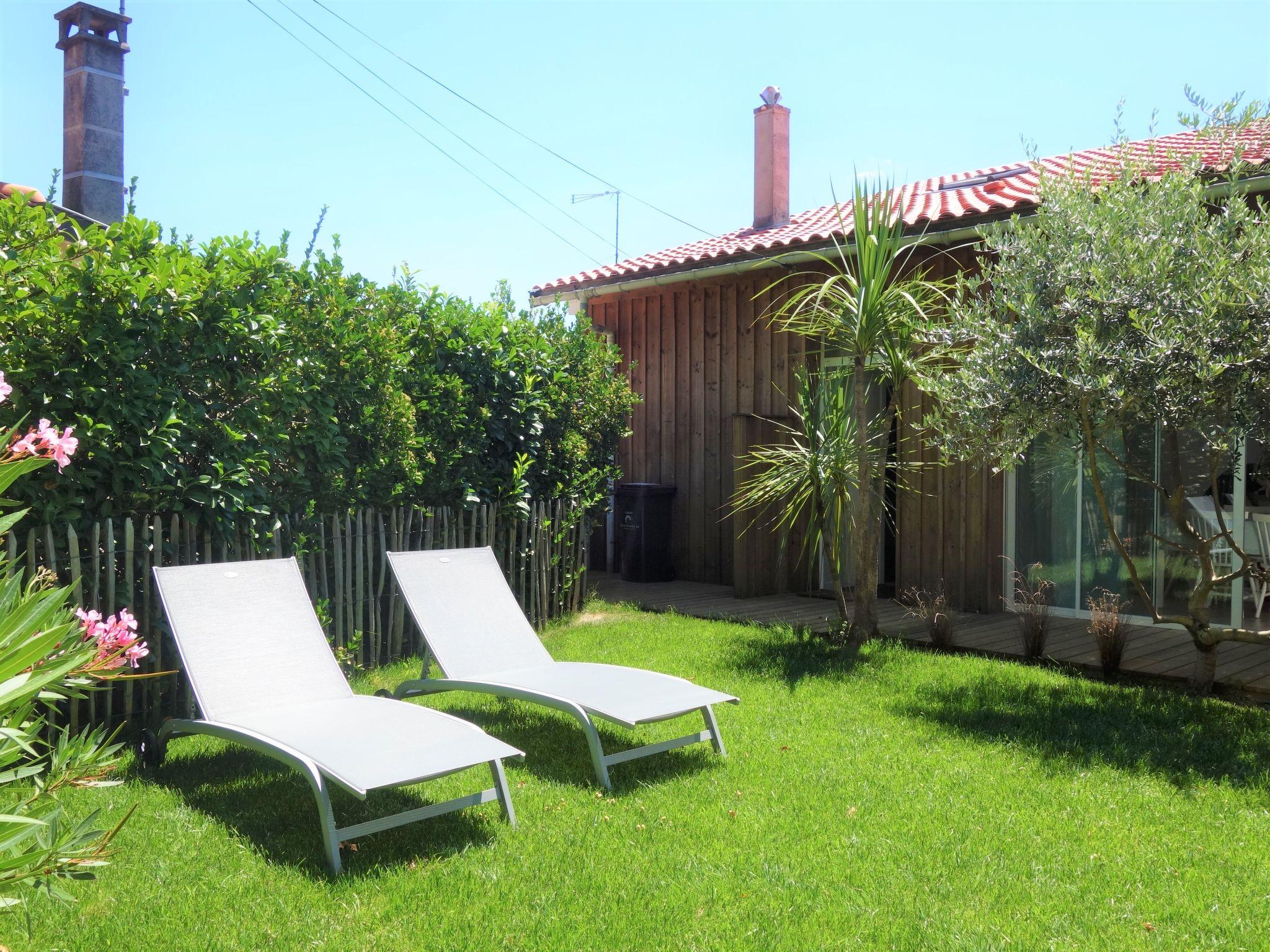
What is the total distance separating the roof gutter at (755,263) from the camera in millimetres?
6418

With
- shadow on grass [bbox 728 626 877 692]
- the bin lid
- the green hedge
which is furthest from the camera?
the bin lid

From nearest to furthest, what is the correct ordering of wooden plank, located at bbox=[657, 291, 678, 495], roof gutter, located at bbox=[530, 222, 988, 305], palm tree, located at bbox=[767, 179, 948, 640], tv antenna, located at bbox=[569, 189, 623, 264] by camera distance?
palm tree, located at bbox=[767, 179, 948, 640] → roof gutter, located at bbox=[530, 222, 988, 305] → wooden plank, located at bbox=[657, 291, 678, 495] → tv antenna, located at bbox=[569, 189, 623, 264]

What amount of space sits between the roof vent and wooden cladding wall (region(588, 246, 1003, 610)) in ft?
8.22

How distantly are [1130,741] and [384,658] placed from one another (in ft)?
15.1

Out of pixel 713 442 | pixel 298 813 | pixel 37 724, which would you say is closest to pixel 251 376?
pixel 298 813

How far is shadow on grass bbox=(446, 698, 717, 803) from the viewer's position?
4.52 metres

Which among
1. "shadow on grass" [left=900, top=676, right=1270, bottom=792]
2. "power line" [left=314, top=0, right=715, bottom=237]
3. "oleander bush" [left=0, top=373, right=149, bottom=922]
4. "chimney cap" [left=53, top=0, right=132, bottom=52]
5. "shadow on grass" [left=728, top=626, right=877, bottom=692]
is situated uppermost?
"power line" [left=314, top=0, right=715, bottom=237]

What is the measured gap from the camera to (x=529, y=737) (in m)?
5.11

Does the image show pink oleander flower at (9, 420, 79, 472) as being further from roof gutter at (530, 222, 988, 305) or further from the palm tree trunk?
the palm tree trunk

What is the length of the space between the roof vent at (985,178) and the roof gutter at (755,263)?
8.31 feet

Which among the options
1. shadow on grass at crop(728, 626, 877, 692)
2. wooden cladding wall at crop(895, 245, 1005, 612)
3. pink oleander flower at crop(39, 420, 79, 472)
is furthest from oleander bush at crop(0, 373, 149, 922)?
wooden cladding wall at crop(895, 245, 1005, 612)

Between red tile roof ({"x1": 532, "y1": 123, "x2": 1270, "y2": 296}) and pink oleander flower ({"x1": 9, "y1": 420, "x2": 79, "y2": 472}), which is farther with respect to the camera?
red tile roof ({"x1": 532, "y1": 123, "x2": 1270, "y2": 296})

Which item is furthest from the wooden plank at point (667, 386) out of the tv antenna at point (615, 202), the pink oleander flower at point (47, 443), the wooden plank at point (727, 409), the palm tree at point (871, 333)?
the tv antenna at point (615, 202)

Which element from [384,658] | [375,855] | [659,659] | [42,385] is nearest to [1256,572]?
[659,659]
